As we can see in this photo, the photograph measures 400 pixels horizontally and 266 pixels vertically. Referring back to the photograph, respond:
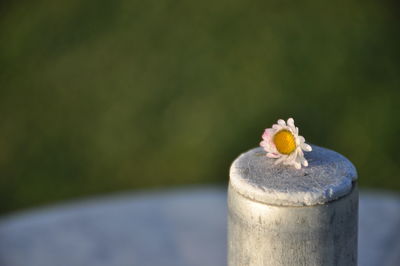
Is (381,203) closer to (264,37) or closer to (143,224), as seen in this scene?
(143,224)

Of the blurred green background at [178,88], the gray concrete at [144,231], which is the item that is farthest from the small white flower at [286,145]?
the blurred green background at [178,88]

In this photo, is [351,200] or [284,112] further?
[284,112]

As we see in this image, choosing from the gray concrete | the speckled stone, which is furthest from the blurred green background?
the speckled stone

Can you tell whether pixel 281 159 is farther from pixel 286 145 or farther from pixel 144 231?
pixel 144 231

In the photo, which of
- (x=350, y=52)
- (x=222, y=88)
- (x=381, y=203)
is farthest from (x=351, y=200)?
(x=350, y=52)

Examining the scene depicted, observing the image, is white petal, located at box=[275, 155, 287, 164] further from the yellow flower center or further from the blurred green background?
the blurred green background

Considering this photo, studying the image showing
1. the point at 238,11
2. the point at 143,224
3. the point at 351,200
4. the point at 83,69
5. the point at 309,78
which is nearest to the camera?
the point at 351,200
